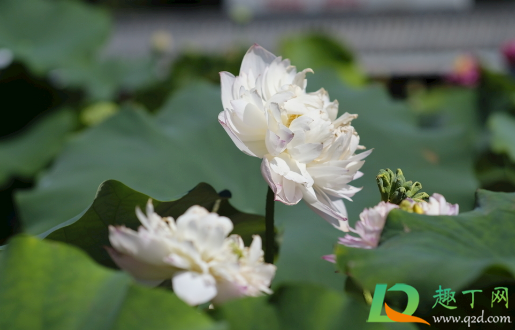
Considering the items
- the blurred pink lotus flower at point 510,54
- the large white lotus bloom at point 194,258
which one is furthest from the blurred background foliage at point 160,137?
the blurred pink lotus flower at point 510,54

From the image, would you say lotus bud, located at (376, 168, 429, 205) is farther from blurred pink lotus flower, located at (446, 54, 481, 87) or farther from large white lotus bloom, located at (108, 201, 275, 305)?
blurred pink lotus flower, located at (446, 54, 481, 87)

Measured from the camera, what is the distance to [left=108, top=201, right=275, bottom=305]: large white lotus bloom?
0.38 m

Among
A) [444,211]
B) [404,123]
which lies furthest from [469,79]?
[444,211]

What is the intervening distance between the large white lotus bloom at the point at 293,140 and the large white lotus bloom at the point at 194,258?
0.10m

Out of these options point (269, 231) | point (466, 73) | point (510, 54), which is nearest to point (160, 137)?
point (269, 231)

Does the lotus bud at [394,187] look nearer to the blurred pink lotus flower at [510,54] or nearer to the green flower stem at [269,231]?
the green flower stem at [269,231]

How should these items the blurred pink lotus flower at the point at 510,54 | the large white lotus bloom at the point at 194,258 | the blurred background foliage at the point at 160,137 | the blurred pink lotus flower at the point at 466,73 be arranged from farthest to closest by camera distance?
the blurred pink lotus flower at the point at 466,73 < the blurred pink lotus flower at the point at 510,54 < the blurred background foliage at the point at 160,137 < the large white lotus bloom at the point at 194,258

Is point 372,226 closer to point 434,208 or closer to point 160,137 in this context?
point 434,208

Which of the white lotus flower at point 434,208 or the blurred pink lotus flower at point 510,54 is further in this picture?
the blurred pink lotus flower at point 510,54

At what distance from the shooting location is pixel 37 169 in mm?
1691

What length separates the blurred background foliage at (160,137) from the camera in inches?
34.8

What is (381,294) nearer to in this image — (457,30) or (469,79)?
(469,79)

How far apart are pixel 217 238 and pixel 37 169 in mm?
1482

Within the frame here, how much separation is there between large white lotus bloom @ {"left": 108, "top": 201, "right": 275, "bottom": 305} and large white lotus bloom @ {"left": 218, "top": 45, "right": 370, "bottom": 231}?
Result: 0.33 ft
